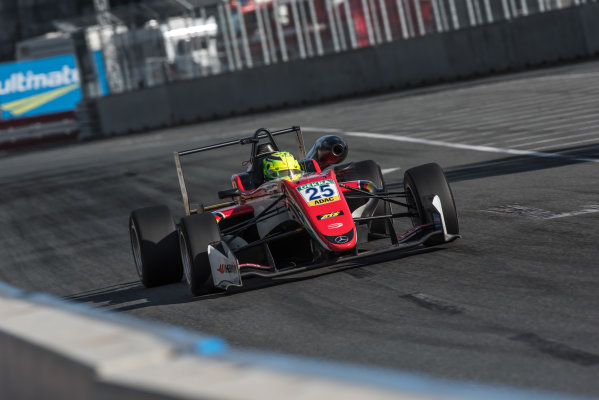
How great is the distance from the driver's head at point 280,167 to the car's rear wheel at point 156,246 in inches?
39.8

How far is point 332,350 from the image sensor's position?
5.71m

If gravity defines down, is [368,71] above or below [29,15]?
below

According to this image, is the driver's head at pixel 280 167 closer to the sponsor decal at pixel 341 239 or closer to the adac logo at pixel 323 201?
the adac logo at pixel 323 201

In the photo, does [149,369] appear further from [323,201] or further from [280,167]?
[280,167]

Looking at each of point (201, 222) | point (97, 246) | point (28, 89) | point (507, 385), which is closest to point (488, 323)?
point (507, 385)

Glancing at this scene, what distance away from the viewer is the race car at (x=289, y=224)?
809cm

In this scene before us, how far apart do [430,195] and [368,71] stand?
2459 centimetres

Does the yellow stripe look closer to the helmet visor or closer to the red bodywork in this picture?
the helmet visor

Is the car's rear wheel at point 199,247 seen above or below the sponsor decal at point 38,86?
below

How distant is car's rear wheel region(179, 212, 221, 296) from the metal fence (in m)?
24.6

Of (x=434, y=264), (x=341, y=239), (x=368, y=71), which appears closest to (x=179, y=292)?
(x=341, y=239)

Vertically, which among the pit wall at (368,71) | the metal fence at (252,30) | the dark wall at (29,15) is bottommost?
the pit wall at (368,71)

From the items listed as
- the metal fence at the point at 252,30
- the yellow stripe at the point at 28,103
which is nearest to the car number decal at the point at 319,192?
the metal fence at the point at 252,30

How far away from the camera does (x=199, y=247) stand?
8.18 m
